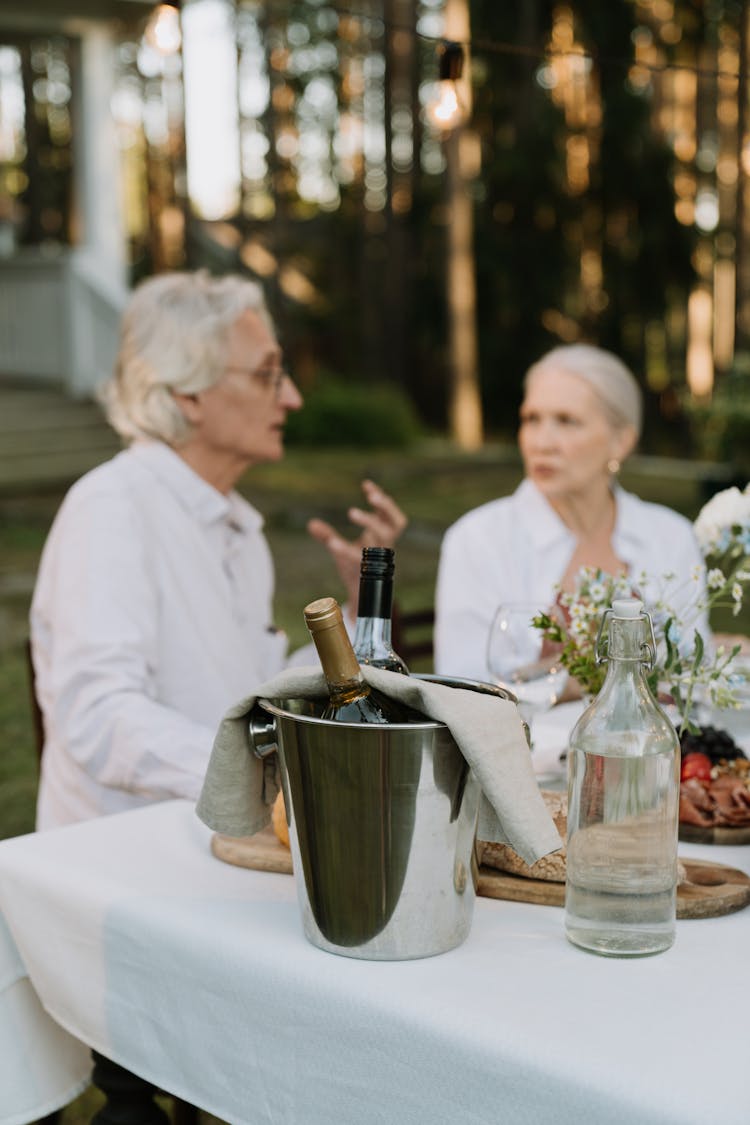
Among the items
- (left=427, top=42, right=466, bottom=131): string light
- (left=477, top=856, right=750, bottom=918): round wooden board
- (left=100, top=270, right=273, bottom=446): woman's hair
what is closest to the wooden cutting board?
(left=477, top=856, right=750, bottom=918): round wooden board

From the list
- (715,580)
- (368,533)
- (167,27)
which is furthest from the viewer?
(167,27)

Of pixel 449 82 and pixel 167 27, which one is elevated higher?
pixel 167 27

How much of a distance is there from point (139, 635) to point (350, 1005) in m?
1.13

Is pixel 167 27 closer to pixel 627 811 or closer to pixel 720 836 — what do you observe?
pixel 720 836

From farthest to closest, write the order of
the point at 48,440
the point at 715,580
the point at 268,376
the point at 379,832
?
1. the point at 48,440
2. the point at 268,376
3. the point at 715,580
4. the point at 379,832

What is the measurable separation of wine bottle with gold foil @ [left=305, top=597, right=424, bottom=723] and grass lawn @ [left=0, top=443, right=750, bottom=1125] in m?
3.41

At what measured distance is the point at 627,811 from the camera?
1347 millimetres

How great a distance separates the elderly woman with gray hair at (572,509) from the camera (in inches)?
127

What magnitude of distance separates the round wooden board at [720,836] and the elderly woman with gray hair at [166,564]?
0.74m

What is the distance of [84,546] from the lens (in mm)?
2391

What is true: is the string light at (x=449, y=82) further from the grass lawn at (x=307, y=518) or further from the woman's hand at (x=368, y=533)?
the grass lawn at (x=307, y=518)

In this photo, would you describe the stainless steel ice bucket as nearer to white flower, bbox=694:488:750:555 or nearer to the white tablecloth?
the white tablecloth

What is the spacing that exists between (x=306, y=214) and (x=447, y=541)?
28.6 m

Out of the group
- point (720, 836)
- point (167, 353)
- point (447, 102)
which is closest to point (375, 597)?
point (720, 836)
